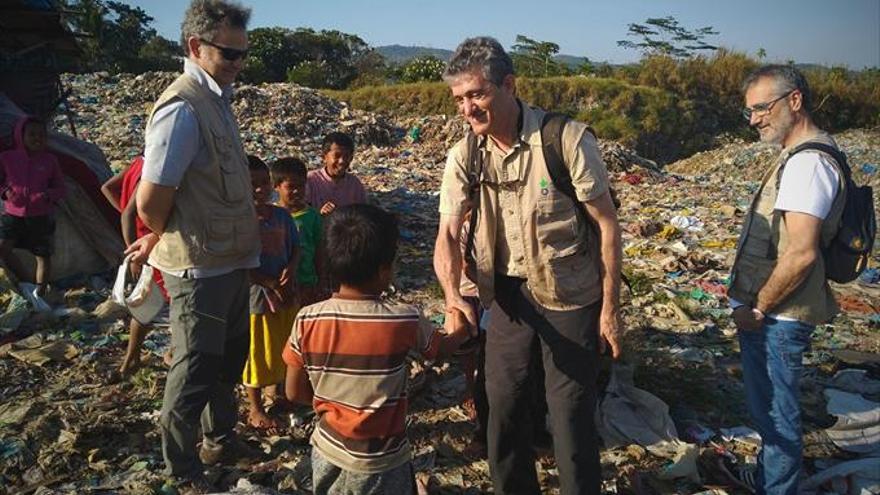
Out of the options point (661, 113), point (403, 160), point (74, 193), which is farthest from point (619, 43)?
point (74, 193)

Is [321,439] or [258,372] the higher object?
[321,439]

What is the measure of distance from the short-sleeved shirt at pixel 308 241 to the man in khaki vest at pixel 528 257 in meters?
1.37

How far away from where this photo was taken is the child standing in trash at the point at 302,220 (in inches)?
131

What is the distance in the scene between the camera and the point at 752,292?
7.61ft

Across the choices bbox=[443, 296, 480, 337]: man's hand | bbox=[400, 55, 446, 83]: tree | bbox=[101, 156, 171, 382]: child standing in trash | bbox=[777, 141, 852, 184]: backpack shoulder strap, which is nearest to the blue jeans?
bbox=[777, 141, 852, 184]: backpack shoulder strap

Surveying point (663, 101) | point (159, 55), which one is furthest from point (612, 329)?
point (159, 55)

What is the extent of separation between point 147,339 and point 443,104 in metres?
17.9

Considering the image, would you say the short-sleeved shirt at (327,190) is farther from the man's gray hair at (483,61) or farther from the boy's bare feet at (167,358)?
the man's gray hair at (483,61)

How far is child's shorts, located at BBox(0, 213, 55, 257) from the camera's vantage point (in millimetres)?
4590

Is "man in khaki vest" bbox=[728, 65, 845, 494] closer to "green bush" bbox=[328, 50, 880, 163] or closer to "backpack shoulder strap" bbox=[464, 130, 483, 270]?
"backpack shoulder strap" bbox=[464, 130, 483, 270]

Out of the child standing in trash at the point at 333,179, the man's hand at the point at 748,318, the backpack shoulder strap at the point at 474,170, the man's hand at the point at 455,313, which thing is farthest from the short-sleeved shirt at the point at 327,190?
the man's hand at the point at 748,318

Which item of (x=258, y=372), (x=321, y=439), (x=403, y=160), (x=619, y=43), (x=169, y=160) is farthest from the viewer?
(x=619, y=43)

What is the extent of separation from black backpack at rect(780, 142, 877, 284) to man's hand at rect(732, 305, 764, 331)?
32 cm

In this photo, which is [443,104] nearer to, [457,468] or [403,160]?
[403,160]
